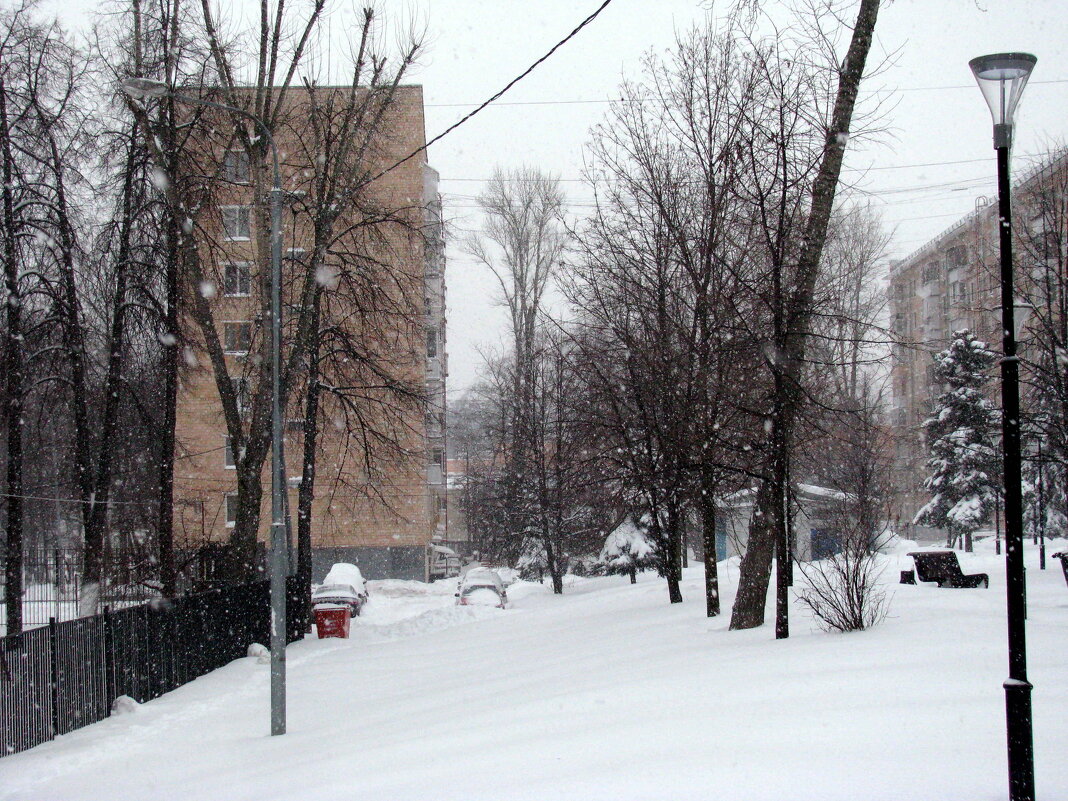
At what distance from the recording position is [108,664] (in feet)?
43.4

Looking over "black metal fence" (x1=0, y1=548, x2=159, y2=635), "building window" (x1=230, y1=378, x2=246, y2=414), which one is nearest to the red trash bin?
"black metal fence" (x1=0, y1=548, x2=159, y2=635)

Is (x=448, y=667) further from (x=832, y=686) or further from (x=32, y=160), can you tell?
(x=32, y=160)

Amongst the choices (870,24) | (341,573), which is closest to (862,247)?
(341,573)

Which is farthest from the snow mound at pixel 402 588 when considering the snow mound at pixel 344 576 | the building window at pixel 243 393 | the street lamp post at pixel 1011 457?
the street lamp post at pixel 1011 457

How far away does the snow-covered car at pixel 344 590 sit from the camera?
29516 mm

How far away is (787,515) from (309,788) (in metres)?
7.25

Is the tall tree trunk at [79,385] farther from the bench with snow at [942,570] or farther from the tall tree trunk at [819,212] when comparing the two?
the bench with snow at [942,570]

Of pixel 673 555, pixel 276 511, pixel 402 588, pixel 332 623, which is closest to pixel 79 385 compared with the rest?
pixel 332 623

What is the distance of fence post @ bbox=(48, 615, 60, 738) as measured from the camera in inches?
456

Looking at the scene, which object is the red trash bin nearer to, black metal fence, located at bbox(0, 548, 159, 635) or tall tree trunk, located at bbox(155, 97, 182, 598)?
tall tree trunk, located at bbox(155, 97, 182, 598)

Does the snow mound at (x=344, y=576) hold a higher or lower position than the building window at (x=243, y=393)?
lower

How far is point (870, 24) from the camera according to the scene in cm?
1201

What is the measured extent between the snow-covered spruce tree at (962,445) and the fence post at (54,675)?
31117 mm

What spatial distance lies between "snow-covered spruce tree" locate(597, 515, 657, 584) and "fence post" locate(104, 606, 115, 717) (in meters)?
19.9
